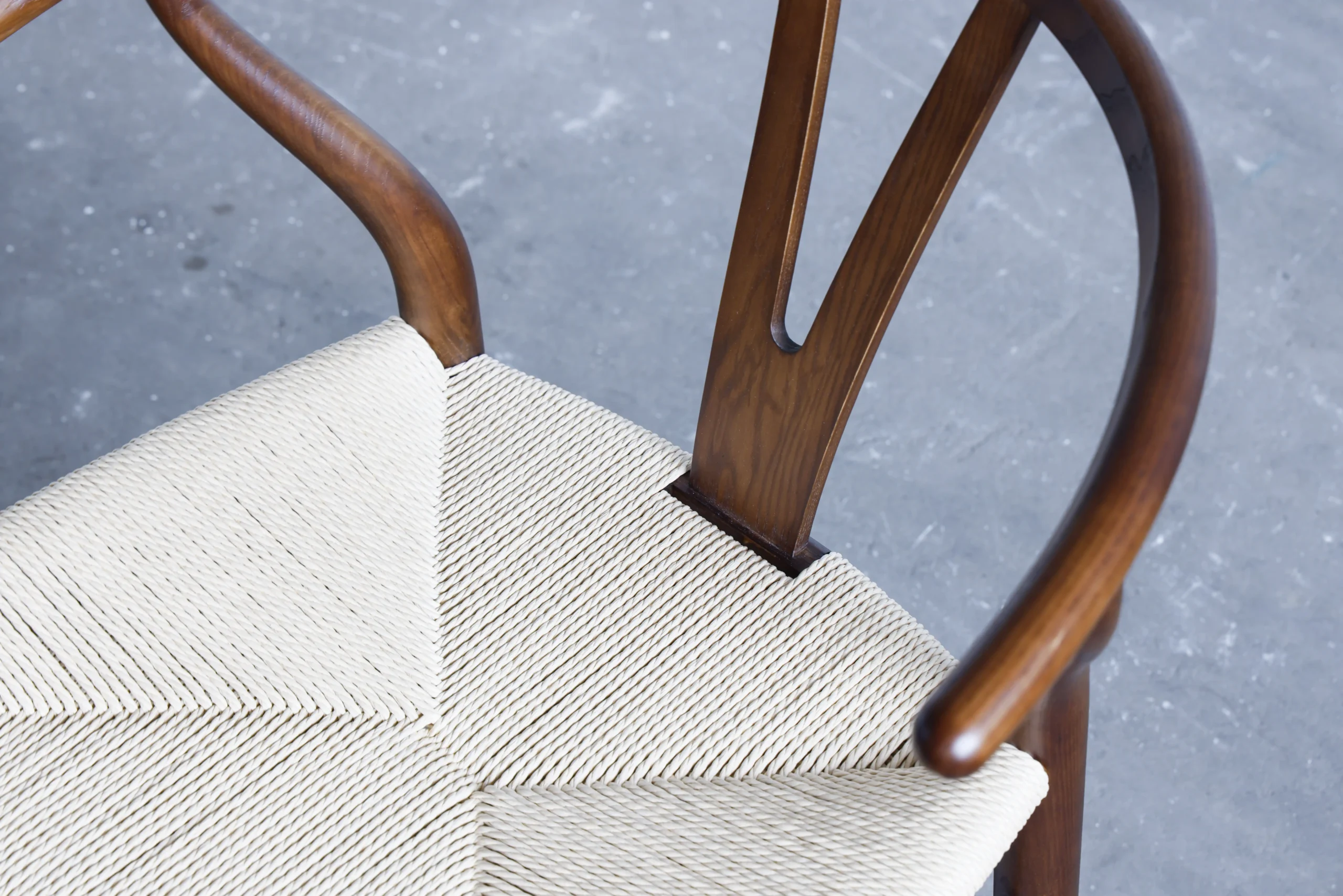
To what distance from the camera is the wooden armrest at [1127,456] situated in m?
0.35

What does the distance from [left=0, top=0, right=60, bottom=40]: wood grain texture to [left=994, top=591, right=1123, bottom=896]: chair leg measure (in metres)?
0.58

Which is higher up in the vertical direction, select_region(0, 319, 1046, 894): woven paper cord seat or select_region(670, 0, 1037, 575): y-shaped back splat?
select_region(670, 0, 1037, 575): y-shaped back splat

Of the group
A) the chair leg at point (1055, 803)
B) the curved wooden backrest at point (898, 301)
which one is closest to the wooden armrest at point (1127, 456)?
the curved wooden backrest at point (898, 301)

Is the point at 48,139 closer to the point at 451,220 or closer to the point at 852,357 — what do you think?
the point at 451,220

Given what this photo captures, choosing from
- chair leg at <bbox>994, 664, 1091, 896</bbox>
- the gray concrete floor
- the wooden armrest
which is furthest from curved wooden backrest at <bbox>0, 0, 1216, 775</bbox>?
the gray concrete floor

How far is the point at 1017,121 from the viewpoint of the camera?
1.56m

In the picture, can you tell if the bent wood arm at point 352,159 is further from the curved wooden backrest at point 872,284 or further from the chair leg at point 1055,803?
the chair leg at point 1055,803

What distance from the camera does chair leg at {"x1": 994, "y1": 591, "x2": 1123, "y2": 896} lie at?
522 mm

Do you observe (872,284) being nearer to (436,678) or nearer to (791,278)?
(791,278)

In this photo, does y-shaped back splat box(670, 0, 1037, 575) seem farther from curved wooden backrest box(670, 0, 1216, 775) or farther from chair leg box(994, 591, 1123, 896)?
chair leg box(994, 591, 1123, 896)

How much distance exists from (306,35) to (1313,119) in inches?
49.8

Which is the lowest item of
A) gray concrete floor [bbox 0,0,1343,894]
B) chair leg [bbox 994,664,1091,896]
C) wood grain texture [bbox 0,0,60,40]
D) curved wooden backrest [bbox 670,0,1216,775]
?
gray concrete floor [bbox 0,0,1343,894]

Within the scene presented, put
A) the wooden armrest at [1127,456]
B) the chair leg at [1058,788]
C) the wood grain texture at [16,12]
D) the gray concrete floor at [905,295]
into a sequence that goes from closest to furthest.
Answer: the wooden armrest at [1127,456]
the chair leg at [1058,788]
the wood grain texture at [16,12]
the gray concrete floor at [905,295]

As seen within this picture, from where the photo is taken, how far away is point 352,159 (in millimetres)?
702
